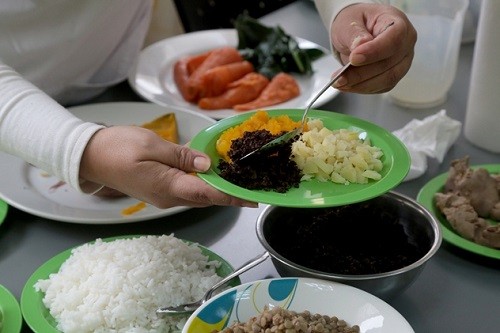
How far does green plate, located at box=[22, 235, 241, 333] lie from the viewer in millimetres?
1098

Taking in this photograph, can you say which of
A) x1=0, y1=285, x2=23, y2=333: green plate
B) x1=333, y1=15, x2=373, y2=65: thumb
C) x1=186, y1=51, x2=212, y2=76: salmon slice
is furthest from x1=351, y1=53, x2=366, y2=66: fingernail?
x1=186, y1=51, x2=212, y2=76: salmon slice

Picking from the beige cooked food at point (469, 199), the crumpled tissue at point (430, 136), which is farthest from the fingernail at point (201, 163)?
the crumpled tissue at point (430, 136)

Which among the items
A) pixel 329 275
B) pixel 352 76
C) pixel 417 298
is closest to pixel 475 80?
pixel 352 76

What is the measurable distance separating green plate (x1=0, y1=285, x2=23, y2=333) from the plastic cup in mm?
1066

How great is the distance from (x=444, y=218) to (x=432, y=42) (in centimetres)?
55

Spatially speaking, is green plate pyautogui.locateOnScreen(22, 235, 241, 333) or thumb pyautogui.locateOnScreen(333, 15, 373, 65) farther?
thumb pyautogui.locateOnScreen(333, 15, 373, 65)

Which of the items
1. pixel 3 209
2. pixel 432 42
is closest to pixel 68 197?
pixel 3 209

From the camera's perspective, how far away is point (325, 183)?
115 centimetres

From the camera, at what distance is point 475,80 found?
161cm

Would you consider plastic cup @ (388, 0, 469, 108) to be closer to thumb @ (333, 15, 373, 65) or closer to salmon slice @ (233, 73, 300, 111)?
salmon slice @ (233, 73, 300, 111)

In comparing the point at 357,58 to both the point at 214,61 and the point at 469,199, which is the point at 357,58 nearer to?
the point at 469,199

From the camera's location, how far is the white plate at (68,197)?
1.37m

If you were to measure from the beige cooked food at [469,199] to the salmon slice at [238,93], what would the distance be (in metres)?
0.63

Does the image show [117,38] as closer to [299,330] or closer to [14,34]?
[14,34]
